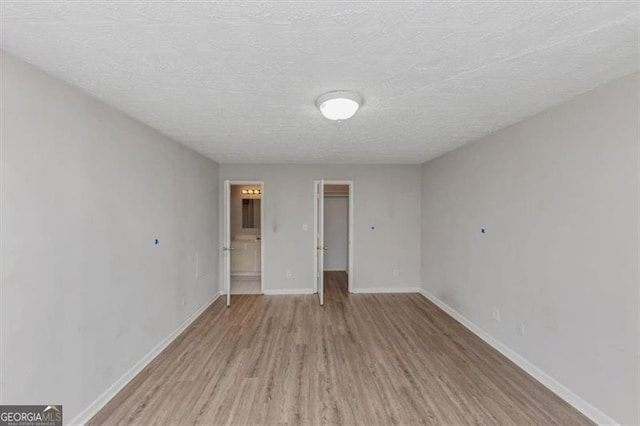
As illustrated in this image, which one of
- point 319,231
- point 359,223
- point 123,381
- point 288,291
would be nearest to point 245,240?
point 288,291

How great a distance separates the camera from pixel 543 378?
234 centimetres

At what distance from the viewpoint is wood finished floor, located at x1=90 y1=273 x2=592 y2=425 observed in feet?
6.55

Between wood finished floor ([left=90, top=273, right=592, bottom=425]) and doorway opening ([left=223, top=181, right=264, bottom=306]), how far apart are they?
1963 mm

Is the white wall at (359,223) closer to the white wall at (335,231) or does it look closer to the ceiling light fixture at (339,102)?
the white wall at (335,231)

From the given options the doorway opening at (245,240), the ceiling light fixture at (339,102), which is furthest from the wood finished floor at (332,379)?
the ceiling light fixture at (339,102)

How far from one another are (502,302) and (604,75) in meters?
2.18

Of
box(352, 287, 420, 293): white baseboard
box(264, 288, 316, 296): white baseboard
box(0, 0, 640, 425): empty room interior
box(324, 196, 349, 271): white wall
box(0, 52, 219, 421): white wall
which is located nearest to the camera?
box(0, 0, 640, 425): empty room interior

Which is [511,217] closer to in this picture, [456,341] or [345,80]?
[456,341]

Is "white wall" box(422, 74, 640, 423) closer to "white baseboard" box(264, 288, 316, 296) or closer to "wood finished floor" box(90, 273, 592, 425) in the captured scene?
"wood finished floor" box(90, 273, 592, 425)

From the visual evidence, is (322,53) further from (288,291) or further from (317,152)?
(288,291)

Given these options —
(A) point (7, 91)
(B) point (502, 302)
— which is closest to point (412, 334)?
(B) point (502, 302)

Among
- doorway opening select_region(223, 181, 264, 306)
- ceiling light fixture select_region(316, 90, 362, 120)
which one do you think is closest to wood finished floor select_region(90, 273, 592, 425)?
doorway opening select_region(223, 181, 264, 306)

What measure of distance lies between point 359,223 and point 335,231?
6.64 ft

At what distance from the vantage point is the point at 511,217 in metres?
2.76
